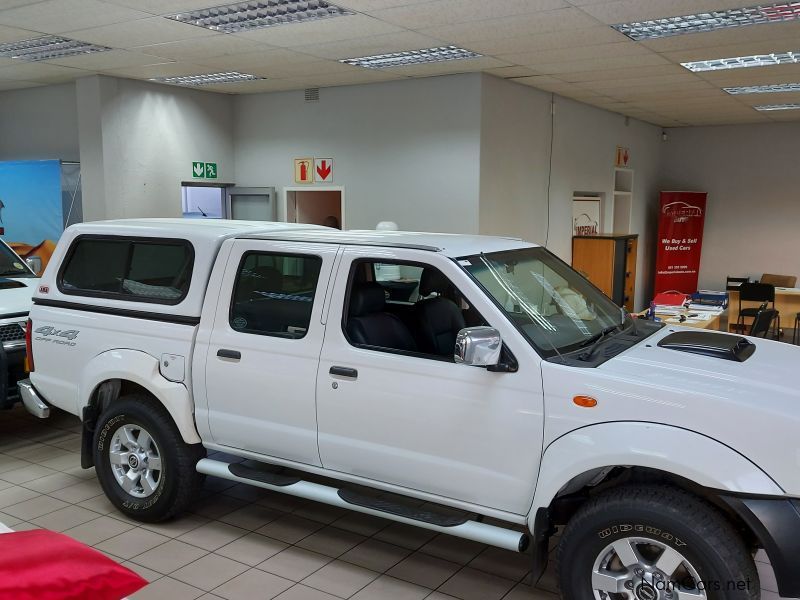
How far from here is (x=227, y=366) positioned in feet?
12.7

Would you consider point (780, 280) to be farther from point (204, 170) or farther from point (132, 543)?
point (132, 543)

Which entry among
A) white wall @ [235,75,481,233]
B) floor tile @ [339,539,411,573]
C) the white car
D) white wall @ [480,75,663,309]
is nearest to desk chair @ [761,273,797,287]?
white wall @ [480,75,663,309]

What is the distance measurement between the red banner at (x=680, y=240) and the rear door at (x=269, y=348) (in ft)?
37.5

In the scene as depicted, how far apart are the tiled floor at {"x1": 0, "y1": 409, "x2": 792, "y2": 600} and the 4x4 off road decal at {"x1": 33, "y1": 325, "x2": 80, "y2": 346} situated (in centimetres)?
105

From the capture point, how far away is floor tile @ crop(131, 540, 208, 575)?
3.78 metres

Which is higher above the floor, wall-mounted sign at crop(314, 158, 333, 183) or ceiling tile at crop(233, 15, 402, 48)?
ceiling tile at crop(233, 15, 402, 48)

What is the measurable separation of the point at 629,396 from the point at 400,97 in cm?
649

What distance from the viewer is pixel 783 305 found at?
1151cm

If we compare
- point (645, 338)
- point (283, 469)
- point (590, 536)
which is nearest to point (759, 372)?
point (645, 338)

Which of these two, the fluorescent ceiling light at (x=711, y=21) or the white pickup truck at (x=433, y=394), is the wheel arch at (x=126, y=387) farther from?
the fluorescent ceiling light at (x=711, y=21)

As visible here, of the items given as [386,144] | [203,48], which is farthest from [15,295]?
[386,144]

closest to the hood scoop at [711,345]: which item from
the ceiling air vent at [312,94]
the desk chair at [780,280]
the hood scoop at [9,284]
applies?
the hood scoop at [9,284]

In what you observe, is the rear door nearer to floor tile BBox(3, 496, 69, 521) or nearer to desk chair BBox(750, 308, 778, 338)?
floor tile BBox(3, 496, 69, 521)

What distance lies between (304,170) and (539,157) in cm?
311
